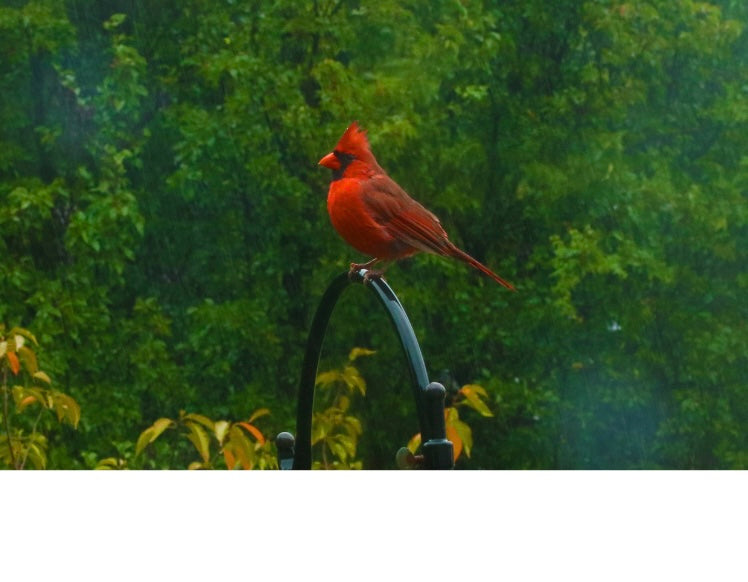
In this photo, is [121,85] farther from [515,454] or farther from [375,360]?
[515,454]

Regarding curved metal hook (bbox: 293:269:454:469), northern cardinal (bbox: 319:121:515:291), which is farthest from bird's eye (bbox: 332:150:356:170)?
curved metal hook (bbox: 293:269:454:469)

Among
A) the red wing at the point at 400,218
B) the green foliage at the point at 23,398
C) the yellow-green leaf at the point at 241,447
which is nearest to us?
the red wing at the point at 400,218

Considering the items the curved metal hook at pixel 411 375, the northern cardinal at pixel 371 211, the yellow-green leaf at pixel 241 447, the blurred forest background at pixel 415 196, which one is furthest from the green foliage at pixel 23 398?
the blurred forest background at pixel 415 196

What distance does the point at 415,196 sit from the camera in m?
3.92

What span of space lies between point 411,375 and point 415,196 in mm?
2974

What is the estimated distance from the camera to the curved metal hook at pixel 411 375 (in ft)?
2.99

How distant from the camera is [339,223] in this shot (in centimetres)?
151

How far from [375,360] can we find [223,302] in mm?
540

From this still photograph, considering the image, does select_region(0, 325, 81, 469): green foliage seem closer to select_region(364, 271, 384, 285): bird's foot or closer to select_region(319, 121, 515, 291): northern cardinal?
select_region(319, 121, 515, 291): northern cardinal

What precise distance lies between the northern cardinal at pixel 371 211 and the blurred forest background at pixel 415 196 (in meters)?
2.28

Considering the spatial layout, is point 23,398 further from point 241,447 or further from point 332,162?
point 332,162

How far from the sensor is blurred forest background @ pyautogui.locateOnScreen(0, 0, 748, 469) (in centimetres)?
391

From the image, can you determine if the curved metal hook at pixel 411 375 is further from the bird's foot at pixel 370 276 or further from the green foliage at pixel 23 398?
the green foliage at pixel 23 398

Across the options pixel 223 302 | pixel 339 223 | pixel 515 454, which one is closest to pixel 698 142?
pixel 515 454
